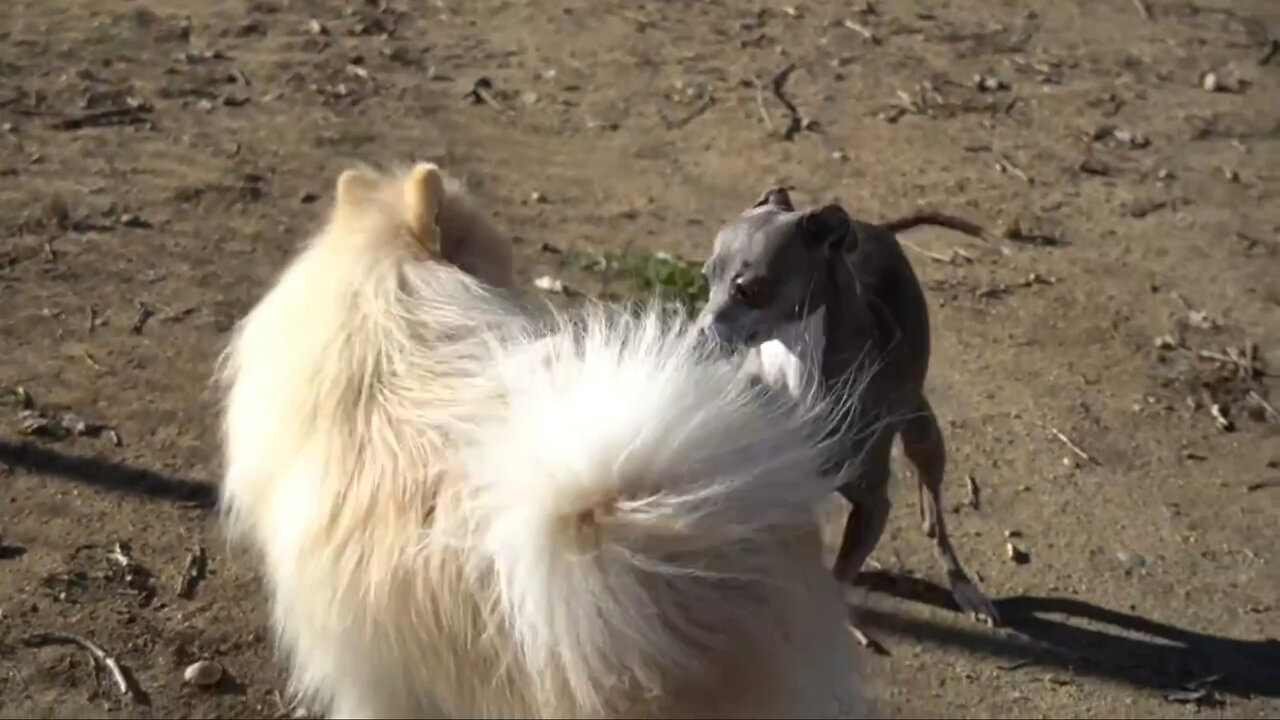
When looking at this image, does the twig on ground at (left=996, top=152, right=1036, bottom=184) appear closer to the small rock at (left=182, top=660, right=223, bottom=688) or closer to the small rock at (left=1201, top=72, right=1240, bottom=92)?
the small rock at (left=1201, top=72, right=1240, bottom=92)

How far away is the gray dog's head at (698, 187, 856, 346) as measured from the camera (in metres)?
3.03

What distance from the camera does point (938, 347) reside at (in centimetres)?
466

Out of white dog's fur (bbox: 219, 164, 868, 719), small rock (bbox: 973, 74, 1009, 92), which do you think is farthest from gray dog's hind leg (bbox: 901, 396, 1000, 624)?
small rock (bbox: 973, 74, 1009, 92)

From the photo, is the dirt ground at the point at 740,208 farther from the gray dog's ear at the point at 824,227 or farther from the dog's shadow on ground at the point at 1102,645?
the gray dog's ear at the point at 824,227

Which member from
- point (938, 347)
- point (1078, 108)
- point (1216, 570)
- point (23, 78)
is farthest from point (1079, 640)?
point (23, 78)

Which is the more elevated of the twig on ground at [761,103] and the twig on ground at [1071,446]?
the twig on ground at [761,103]

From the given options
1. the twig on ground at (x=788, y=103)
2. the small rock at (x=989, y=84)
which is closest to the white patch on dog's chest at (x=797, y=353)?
the twig on ground at (x=788, y=103)

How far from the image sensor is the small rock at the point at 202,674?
331cm

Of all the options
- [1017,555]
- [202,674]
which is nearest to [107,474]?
[202,674]

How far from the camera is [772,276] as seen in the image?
3025mm

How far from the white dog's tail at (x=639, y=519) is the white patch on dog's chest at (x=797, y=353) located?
0.72 metres

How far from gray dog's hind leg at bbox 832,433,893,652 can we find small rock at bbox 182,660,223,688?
141 cm

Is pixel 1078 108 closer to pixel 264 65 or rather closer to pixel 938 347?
pixel 938 347

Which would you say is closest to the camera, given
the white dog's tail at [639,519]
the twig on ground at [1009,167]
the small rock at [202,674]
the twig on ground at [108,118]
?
the white dog's tail at [639,519]
